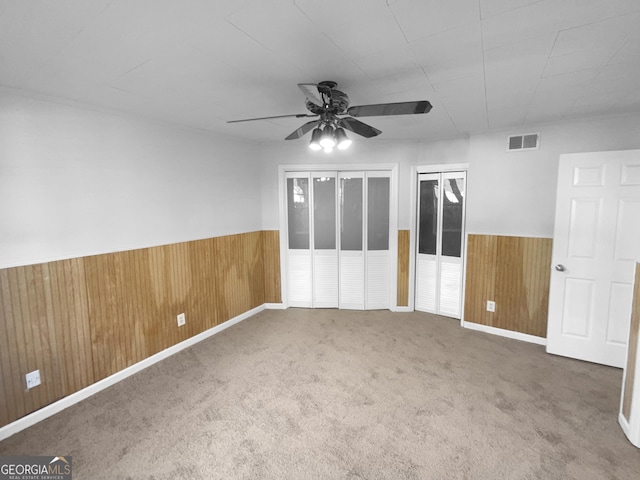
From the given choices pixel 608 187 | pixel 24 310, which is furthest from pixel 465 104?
pixel 24 310

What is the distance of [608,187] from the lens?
2.77 metres

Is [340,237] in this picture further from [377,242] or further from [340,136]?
[340,136]

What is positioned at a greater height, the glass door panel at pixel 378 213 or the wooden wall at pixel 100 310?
the glass door panel at pixel 378 213

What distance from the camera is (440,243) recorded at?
4168 millimetres

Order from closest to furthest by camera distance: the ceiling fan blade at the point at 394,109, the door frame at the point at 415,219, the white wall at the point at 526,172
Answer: the ceiling fan blade at the point at 394,109 → the white wall at the point at 526,172 → the door frame at the point at 415,219

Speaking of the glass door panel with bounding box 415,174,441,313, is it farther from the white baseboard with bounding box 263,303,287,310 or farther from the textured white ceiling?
the white baseboard with bounding box 263,303,287,310

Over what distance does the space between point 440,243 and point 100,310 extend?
385 cm

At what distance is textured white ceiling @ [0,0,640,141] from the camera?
4.37ft

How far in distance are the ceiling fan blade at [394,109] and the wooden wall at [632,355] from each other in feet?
6.30

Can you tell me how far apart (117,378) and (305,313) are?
225cm

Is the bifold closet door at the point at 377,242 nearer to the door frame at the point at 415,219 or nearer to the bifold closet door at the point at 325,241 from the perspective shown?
the door frame at the point at 415,219

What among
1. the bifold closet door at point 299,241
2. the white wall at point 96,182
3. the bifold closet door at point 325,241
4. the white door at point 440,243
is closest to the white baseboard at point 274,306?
the bifold closet door at point 299,241

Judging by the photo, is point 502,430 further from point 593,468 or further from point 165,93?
point 165,93

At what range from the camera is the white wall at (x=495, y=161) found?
303 centimetres
